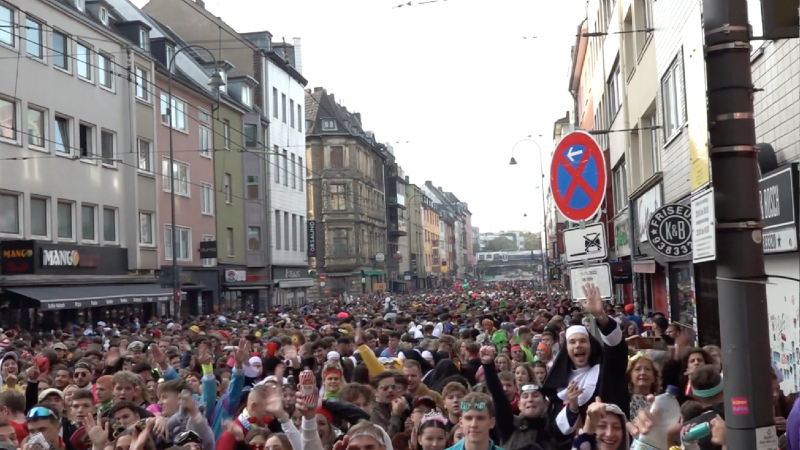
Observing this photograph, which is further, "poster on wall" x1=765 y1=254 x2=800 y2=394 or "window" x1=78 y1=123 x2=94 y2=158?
"window" x1=78 y1=123 x2=94 y2=158

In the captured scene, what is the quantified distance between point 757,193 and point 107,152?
107ft

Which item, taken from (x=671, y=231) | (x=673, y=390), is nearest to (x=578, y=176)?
(x=673, y=390)

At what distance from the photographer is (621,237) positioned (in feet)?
112

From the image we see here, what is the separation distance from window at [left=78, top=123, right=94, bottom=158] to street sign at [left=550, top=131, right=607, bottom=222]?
26.9m

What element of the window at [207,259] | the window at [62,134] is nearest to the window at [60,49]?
the window at [62,134]

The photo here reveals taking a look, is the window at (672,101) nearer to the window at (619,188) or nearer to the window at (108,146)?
the window at (619,188)

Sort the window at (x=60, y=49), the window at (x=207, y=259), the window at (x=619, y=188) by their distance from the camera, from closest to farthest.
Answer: the window at (x=60, y=49)
the window at (x=619, y=188)
the window at (x=207, y=259)

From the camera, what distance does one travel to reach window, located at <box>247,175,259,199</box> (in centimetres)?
5172

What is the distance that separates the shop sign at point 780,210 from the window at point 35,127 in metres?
23.6

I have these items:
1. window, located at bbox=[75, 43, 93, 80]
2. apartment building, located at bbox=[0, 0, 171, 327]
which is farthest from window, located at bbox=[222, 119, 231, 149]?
window, located at bbox=[75, 43, 93, 80]

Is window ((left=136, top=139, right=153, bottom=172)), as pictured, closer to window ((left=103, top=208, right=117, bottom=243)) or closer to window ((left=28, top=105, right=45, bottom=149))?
window ((left=103, top=208, right=117, bottom=243))

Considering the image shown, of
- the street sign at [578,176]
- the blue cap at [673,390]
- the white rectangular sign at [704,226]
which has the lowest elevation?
the blue cap at [673,390]

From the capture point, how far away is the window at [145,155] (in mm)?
36969

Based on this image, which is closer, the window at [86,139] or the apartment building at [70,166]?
the apartment building at [70,166]
